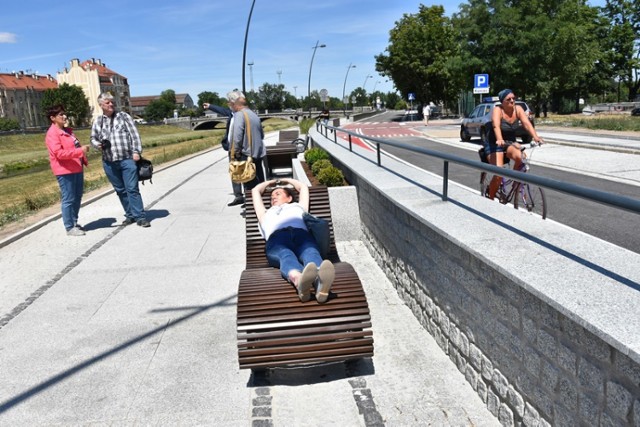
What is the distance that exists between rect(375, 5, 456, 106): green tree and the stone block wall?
55.0 metres

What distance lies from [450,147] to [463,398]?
1907cm

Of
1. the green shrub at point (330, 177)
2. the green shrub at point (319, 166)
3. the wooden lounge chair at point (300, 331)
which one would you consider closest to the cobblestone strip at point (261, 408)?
the wooden lounge chair at point (300, 331)

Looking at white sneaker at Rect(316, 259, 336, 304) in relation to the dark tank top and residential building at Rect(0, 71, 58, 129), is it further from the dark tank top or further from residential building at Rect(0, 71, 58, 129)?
residential building at Rect(0, 71, 58, 129)

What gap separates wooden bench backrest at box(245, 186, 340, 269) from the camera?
486 centimetres

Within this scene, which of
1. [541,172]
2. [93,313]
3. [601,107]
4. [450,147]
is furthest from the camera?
[601,107]

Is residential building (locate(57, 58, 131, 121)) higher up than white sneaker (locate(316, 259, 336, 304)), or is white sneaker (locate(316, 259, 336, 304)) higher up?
residential building (locate(57, 58, 131, 121))

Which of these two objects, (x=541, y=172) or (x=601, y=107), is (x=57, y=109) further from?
(x=601, y=107)

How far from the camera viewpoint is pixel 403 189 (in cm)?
525

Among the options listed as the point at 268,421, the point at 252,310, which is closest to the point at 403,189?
the point at 252,310

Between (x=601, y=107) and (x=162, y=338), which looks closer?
(x=162, y=338)

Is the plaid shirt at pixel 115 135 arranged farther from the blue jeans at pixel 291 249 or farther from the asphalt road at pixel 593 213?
the asphalt road at pixel 593 213

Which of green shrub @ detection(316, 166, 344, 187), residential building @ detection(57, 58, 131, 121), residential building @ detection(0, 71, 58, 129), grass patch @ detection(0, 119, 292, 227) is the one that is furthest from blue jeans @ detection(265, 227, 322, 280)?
residential building @ detection(57, 58, 131, 121)

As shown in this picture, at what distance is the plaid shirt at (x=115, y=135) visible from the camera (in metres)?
7.98

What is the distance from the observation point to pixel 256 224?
530 cm
